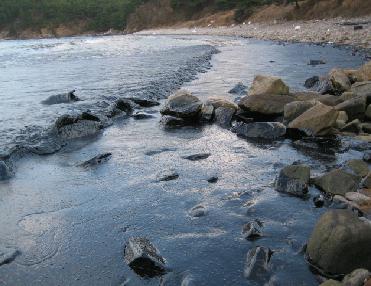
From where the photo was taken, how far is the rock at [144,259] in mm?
5555

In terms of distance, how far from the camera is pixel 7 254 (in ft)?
19.7

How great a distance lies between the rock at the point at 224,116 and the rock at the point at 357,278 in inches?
298

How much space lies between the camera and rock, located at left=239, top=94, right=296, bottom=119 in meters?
12.0

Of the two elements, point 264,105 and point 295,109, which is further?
point 264,105

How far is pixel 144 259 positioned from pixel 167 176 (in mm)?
3000

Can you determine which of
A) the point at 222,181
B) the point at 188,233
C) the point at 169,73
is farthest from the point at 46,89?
the point at 188,233

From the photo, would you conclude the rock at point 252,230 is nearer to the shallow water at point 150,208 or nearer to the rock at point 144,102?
the shallow water at point 150,208

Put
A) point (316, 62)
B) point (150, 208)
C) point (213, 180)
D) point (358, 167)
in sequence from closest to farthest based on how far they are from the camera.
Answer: point (150, 208) < point (358, 167) < point (213, 180) < point (316, 62)

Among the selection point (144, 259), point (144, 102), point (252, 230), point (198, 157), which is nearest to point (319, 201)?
point (252, 230)

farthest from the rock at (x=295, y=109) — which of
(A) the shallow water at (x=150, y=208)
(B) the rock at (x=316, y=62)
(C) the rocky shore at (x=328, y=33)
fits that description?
(C) the rocky shore at (x=328, y=33)

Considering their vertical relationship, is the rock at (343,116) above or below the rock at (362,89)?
below

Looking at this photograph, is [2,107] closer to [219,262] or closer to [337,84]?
[337,84]

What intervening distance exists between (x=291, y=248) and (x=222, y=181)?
2.53 metres

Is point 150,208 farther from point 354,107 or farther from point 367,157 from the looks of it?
point 354,107
